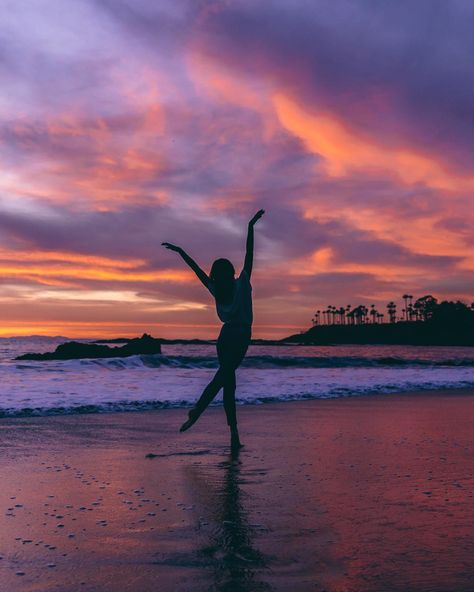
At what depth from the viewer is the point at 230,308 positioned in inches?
238

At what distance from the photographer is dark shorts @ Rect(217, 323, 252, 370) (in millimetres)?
6141

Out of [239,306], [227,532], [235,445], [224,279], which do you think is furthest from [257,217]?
[227,532]

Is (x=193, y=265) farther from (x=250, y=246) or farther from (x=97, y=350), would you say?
(x=97, y=350)

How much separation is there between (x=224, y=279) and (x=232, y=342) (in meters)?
0.64

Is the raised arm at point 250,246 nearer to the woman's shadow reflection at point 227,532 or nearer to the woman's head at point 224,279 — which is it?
the woman's head at point 224,279

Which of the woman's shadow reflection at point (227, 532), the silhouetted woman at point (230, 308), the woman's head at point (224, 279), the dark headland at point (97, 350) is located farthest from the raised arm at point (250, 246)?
the dark headland at point (97, 350)

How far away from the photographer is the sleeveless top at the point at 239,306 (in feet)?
19.7

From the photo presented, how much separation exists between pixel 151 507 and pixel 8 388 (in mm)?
10836

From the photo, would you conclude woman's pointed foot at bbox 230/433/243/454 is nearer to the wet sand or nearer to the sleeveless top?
the wet sand

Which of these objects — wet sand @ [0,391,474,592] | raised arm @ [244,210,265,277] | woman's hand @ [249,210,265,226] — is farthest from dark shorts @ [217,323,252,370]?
woman's hand @ [249,210,265,226]

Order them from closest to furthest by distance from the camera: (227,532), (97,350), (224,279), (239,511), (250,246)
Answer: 1. (227,532)
2. (239,511)
3. (224,279)
4. (250,246)
5. (97,350)

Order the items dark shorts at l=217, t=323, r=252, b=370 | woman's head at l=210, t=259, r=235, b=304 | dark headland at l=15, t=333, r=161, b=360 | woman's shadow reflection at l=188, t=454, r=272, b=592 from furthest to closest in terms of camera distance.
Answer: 1. dark headland at l=15, t=333, r=161, b=360
2. dark shorts at l=217, t=323, r=252, b=370
3. woman's head at l=210, t=259, r=235, b=304
4. woman's shadow reflection at l=188, t=454, r=272, b=592

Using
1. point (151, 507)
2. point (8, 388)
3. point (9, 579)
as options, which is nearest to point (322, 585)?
point (9, 579)

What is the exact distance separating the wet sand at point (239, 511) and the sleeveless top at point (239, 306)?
1.29m
